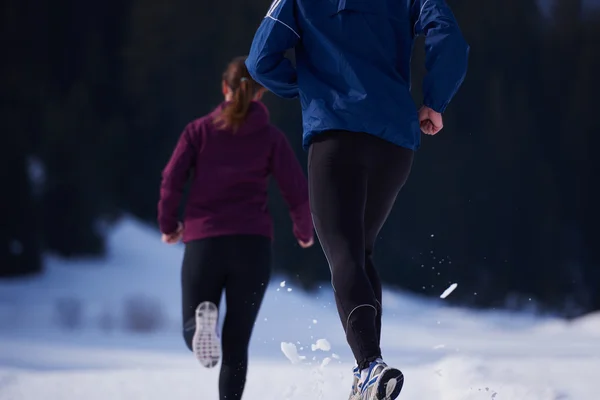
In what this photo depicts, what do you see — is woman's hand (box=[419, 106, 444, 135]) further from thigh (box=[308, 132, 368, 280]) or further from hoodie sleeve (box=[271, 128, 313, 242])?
hoodie sleeve (box=[271, 128, 313, 242])

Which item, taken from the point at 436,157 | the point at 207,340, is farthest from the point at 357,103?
the point at 436,157

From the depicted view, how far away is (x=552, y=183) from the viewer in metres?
5.88

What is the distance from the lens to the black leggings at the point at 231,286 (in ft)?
8.18

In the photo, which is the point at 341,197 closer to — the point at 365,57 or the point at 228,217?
the point at 365,57

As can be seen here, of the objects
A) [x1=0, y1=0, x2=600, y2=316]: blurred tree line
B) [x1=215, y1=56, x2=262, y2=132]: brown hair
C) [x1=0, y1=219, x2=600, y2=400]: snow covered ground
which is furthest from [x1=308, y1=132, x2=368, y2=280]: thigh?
[x1=0, y1=0, x2=600, y2=316]: blurred tree line

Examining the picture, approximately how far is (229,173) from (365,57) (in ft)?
2.82

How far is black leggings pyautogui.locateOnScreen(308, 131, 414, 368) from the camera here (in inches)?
67.8

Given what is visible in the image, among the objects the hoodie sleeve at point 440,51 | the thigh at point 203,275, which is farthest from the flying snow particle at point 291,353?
the hoodie sleeve at point 440,51

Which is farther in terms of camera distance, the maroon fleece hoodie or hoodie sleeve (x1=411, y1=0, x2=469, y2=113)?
the maroon fleece hoodie

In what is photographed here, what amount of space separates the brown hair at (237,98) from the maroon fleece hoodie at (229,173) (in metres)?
0.02

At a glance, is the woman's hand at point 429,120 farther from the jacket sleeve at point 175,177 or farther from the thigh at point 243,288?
the jacket sleeve at point 175,177

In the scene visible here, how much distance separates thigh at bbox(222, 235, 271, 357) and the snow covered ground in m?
0.16

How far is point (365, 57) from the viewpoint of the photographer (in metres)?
1.83

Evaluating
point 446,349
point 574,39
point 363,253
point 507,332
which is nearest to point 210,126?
point 363,253
